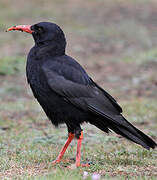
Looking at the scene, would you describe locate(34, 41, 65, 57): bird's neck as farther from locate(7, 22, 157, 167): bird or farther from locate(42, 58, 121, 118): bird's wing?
locate(42, 58, 121, 118): bird's wing

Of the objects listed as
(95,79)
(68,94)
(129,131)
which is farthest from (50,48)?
(95,79)

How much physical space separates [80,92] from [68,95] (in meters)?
0.19

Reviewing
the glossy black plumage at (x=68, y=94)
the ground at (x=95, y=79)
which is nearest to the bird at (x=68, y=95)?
the glossy black plumage at (x=68, y=94)

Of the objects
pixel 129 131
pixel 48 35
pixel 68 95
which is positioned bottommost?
pixel 129 131

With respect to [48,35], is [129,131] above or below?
below

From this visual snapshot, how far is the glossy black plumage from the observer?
5.72 m

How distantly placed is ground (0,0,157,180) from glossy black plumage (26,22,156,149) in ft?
1.71

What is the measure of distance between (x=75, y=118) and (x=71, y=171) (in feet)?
2.65

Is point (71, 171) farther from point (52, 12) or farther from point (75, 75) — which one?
point (52, 12)

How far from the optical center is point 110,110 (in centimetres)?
590

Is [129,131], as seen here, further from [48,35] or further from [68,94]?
[48,35]

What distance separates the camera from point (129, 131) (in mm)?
5914

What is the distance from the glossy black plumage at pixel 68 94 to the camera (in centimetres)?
572

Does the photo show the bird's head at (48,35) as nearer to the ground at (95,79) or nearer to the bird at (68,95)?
the bird at (68,95)
